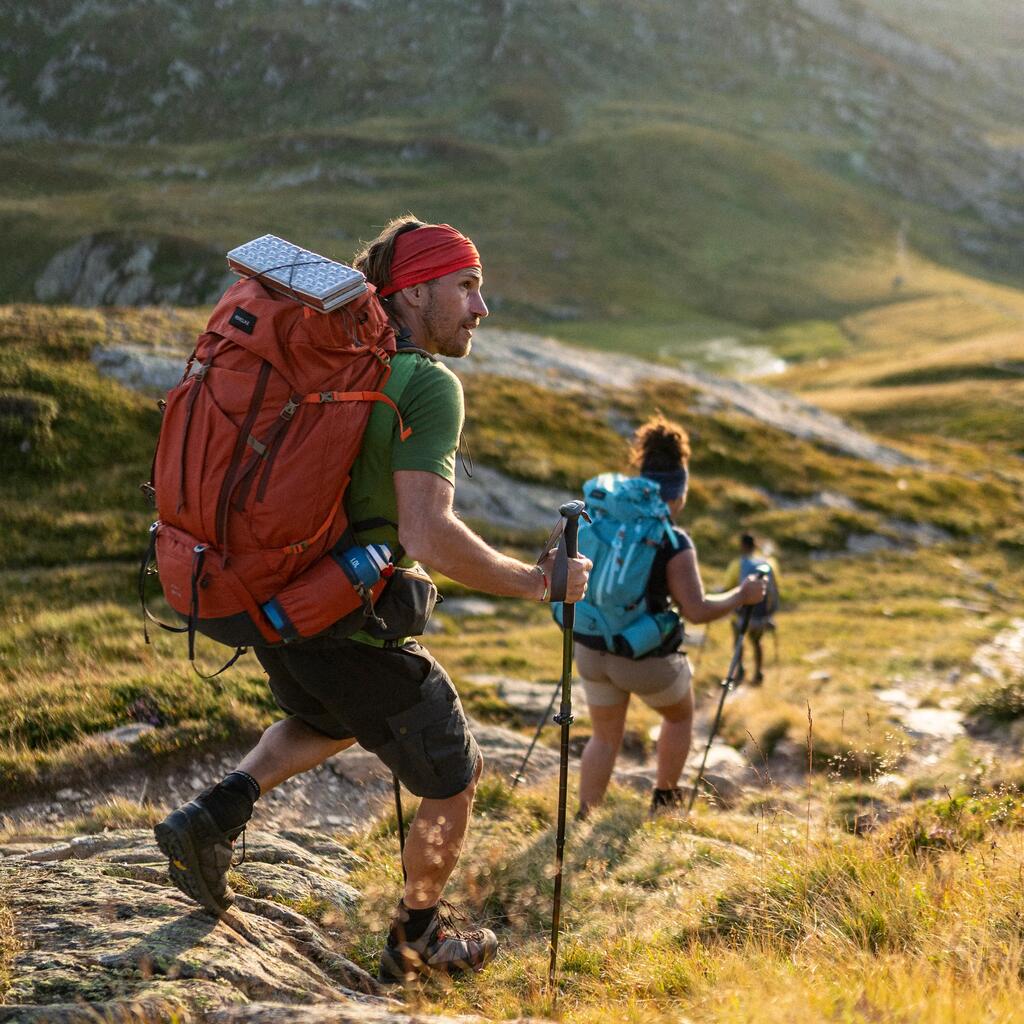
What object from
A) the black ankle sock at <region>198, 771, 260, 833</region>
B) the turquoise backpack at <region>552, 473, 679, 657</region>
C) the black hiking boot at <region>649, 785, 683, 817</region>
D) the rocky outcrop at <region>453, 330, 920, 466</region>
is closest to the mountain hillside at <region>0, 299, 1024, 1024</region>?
the black hiking boot at <region>649, 785, 683, 817</region>

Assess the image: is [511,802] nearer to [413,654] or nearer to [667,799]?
[667,799]

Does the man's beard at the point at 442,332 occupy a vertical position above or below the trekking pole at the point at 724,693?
above

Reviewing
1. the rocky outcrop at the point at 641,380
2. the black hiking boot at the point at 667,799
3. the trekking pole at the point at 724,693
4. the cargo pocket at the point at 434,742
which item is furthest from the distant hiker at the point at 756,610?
the rocky outcrop at the point at 641,380

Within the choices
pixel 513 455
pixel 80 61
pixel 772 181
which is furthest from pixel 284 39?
pixel 513 455

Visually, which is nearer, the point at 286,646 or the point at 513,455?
the point at 286,646

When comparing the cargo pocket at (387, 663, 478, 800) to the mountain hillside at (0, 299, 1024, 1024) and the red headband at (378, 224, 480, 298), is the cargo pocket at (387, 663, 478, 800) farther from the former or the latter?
the red headband at (378, 224, 480, 298)

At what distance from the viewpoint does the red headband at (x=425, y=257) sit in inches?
161

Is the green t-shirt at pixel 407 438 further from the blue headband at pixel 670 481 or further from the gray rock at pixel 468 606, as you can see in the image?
the gray rock at pixel 468 606

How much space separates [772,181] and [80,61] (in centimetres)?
11012

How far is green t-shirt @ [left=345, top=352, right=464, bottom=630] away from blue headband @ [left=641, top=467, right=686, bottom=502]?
3345mm

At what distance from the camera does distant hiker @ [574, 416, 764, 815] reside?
6.42 meters

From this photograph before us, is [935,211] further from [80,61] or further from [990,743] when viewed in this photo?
[990,743]

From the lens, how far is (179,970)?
365cm

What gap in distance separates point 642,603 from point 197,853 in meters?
3.34
